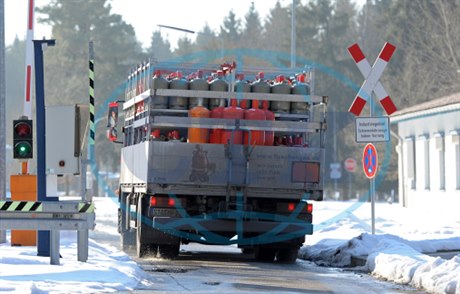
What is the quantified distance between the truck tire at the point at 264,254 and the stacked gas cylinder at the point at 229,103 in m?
2.13

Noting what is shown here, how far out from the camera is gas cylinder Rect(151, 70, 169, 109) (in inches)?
843

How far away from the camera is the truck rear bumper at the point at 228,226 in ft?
68.9

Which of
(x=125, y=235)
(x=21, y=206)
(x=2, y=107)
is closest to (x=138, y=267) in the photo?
(x=21, y=206)

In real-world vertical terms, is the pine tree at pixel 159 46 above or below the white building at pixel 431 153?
above

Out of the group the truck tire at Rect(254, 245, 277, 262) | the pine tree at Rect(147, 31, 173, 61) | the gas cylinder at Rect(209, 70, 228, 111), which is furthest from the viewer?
the pine tree at Rect(147, 31, 173, 61)

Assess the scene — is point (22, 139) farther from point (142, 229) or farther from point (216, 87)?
point (216, 87)

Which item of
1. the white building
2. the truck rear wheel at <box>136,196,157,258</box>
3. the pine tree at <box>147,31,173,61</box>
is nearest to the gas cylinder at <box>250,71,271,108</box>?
the truck rear wheel at <box>136,196,157,258</box>

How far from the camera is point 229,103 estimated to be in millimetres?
21812

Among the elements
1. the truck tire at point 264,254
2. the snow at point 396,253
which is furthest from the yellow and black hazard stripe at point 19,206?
the truck tire at point 264,254

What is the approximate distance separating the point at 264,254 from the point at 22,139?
572cm

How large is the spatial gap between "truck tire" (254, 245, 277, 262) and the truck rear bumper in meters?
1.45

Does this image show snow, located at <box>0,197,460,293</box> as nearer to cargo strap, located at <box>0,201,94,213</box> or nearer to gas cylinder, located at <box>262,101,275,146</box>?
cargo strap, located at <box>0,201,94,213</box>

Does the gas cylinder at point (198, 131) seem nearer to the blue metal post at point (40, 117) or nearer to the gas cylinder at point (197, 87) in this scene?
the gas cylinder at point (197, 87)

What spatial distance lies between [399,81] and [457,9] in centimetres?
1545
